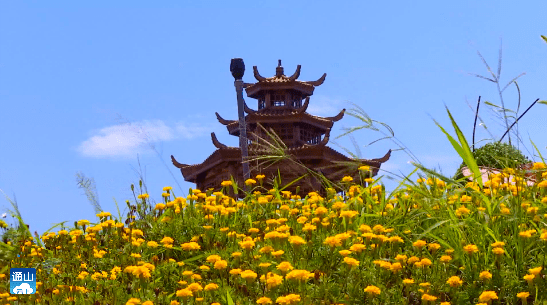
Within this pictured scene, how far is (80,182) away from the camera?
633cm

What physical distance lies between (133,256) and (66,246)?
1.09 m

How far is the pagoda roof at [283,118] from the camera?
28094 mm

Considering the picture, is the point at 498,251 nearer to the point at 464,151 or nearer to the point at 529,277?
the point at 529,277

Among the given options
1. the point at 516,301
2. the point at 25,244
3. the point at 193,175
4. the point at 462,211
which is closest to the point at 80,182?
the point at 25,244

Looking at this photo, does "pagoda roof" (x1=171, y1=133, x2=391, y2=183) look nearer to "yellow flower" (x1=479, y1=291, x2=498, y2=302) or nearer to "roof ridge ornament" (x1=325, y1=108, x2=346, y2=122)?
"roof ridge ornament" (x1=325, y1=108, x2=346, y2=122)

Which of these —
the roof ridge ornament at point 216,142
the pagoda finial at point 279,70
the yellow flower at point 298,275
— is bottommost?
the yellow flower at point 298,275

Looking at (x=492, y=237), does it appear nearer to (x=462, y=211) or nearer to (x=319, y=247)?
(x=462, y=211)

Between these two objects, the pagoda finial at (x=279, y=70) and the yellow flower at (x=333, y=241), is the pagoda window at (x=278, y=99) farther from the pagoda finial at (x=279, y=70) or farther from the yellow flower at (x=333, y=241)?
the yellow flower at (x=333, y=241)

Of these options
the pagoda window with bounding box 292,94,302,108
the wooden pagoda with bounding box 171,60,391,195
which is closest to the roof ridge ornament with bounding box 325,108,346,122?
the wooden pagoda with bounding box 171,60,391,195

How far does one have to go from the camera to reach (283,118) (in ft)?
93.4

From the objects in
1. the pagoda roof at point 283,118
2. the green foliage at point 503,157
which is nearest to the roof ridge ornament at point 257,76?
the pagoda roof at point 283,118
